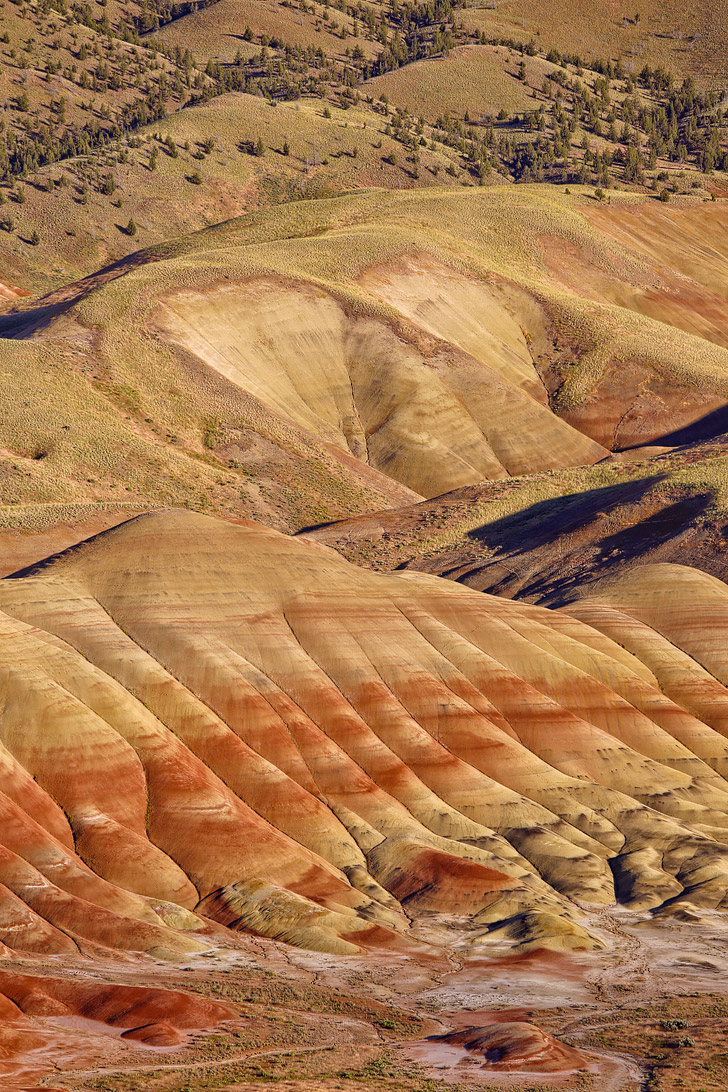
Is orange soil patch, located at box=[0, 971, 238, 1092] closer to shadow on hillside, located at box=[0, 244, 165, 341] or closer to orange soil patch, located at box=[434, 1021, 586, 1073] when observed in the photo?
orange soil patch, located at box=[434, 1021, 586, 1073]

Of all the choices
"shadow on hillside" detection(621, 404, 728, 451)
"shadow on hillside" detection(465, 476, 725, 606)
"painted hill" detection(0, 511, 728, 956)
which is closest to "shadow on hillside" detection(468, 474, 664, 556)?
"shadow on hillside" detection(465, 476, 725, 606)

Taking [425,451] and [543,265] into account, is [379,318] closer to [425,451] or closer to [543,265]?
[425,451]

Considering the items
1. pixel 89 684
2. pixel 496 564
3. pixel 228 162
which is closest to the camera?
pixel 89 684

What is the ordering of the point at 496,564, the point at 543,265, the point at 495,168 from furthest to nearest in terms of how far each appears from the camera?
the point at 495,168 → the point at 543,265 → the point at 496,564

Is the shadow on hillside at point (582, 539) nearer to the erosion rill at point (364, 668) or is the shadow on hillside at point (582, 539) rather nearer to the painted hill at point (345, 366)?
the erosion rill at point (364, 668)

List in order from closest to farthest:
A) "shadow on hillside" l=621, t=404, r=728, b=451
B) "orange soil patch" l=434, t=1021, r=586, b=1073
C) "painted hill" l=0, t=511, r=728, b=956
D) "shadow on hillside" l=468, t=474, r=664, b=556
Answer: "orange soil patch" l=434, t=1021, r=586, b=1073 → "painted hill" l=0, t=511, r=728, b=956 → "shadow on hillside" l=468, t=474, r=664, b=556 → "shadow on hillside" l=621, t=404, r=728, b=451

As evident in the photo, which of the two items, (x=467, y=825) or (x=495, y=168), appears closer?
(x=467, y=825)

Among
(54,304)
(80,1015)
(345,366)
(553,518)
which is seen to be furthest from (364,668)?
A: (54,304)

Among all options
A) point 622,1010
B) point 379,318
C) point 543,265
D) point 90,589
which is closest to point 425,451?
point 379,318

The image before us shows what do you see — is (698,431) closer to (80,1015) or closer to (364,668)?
(364,668)
